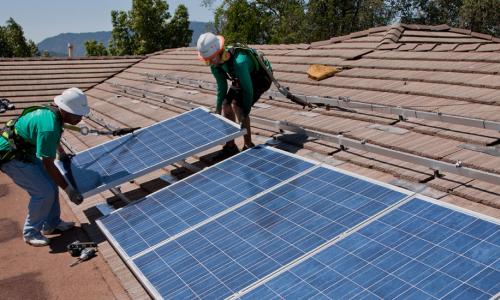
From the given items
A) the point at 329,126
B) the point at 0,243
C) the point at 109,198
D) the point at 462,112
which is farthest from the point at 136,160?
the point at 462,112

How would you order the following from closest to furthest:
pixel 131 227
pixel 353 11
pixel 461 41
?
pixel 131 227
pixel 461 41
pixel 353 11

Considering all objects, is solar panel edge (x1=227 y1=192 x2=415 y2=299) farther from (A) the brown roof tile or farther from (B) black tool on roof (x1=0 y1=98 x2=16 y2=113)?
(B) black tool on roof (x1=0 y1=98 x2=16 y2=113)

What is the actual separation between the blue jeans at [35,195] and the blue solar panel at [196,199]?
112 cm

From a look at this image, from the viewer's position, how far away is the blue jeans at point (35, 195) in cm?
646

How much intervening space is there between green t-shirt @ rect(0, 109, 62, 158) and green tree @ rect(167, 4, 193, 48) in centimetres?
5447

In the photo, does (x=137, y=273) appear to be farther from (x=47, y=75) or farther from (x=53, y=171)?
(x=47, y=75)

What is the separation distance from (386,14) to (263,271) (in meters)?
56.6

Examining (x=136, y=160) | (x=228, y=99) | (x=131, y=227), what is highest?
(x=228, y=99)

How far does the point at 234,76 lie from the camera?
7195mm

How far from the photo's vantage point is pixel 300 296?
12.2 feet

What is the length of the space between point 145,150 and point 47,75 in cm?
1290

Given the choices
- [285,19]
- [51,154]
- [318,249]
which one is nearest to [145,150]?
[51,154]

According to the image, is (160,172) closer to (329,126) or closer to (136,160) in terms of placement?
(136,160)

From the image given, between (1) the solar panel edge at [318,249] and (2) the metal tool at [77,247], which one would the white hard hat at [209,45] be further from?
(1) the solar panel edge at [318,249]
